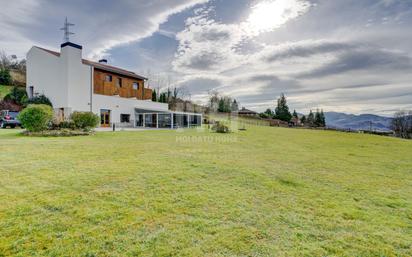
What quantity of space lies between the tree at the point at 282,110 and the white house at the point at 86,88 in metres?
41.9

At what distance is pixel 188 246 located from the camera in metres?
2.38

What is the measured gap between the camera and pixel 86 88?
2297cm

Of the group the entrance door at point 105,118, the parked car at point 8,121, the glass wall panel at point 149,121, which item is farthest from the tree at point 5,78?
the glass wall panel at point 149,121

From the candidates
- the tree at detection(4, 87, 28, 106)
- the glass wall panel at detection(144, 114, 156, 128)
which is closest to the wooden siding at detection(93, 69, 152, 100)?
the glass wall panel at detection(144, 114, 156, 128)

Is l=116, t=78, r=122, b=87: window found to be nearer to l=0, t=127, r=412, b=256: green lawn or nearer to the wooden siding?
the wooden siding

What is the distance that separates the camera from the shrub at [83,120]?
623 inches

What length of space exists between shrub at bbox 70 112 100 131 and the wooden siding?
31.8 ft

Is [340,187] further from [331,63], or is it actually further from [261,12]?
[331,63]

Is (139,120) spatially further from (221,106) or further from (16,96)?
(221,106)

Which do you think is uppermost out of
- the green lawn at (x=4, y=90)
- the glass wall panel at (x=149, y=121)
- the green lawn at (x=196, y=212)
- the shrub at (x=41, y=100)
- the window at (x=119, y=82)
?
the window at (x=119, y=82)

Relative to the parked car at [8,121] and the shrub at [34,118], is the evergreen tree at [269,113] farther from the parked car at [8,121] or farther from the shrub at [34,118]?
the shrub at [34,118]

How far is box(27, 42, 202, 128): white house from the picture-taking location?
2184 centimetres

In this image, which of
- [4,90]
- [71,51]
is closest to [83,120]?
[71,51]

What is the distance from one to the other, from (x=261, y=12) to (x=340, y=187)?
10361 millimetres
